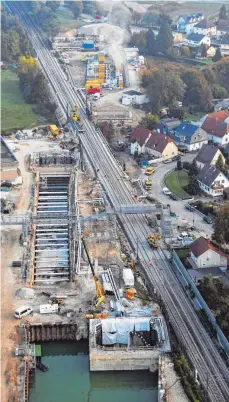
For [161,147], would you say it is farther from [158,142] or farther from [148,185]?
[148,185]

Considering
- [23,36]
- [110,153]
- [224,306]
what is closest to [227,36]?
[23,36]

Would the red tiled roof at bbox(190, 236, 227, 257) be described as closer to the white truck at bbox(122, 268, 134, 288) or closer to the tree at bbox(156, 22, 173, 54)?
the white truck at bbox(122, 268, 134, 288)

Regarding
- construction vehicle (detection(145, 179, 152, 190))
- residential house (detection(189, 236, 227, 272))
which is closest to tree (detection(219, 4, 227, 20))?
construction vehicle (detection(145, 179, 152, 190))

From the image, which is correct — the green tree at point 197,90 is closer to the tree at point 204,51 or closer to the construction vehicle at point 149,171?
the tree at point 204,51

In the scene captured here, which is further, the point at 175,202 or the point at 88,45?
the point at 88,45

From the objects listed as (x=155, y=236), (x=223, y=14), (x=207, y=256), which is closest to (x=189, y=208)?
(x=155, y=236)

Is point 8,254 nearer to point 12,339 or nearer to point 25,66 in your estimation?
point 12,339

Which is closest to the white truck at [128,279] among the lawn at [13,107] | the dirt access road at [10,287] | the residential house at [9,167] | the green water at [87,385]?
the green water at [87,385]
